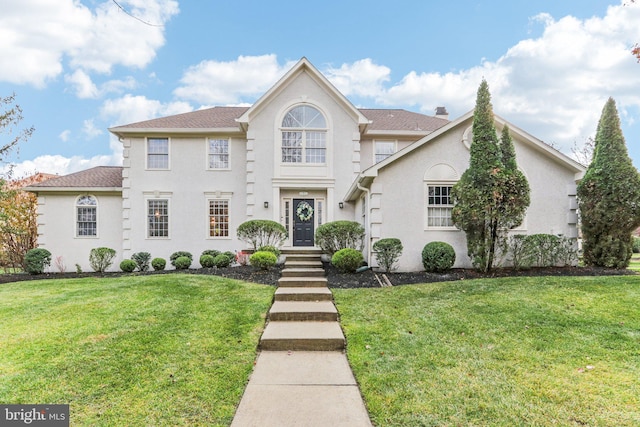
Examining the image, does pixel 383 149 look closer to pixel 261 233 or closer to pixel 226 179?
pixel 261 233

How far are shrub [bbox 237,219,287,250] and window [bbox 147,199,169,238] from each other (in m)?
4.57

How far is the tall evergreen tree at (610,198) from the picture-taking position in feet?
29.8

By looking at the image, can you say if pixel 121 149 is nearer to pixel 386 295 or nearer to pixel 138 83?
pixel 138 83

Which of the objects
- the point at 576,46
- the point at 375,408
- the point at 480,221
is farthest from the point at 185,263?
the point at 576,46

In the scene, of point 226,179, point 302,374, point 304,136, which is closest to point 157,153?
point 226,179

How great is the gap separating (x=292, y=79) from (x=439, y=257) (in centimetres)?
878

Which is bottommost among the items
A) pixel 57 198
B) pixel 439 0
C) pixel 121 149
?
pixel 57 198

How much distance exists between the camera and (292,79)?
13336 mm

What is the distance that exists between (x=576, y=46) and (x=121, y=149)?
1833 cm

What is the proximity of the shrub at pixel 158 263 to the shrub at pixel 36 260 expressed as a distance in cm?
445

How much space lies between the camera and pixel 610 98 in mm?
9820

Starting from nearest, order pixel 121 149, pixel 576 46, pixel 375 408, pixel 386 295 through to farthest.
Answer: pixel 375 408 → pixel 386 295 → pixel 576 46 → pixel 121 149

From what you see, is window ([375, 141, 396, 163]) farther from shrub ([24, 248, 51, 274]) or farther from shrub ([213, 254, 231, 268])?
shrub ([24, 248, 51, 274])

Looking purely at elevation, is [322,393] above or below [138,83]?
below
